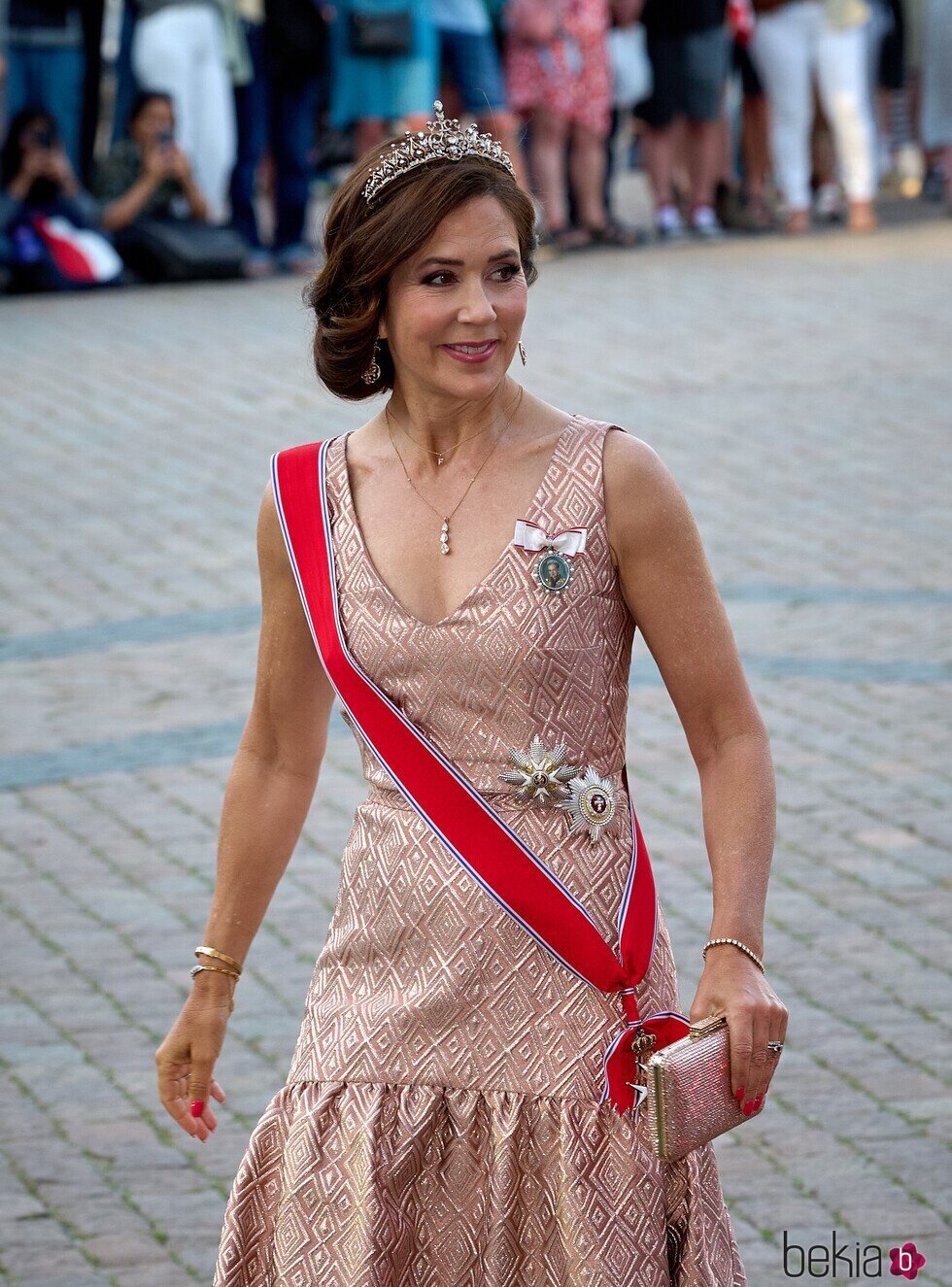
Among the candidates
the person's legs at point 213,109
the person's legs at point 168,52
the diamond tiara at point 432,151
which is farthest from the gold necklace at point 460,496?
the person's legs at point 213,109

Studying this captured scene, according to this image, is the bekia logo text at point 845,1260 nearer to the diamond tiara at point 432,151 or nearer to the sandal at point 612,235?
the diamond tiara at point 432,151

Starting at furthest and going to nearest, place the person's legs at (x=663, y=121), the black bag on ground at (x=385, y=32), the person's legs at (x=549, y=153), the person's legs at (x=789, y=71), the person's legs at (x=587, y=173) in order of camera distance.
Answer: the person's legs at (x=789, y=71) < the person's legs at (x=663, y=121) < the person's legs at (x=587, y=173) < the person's legs at (x=549, y=153) < the black bag on ground at (x=385, y=32)

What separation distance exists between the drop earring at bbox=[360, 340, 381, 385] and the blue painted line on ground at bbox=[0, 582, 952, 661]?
4973 mm

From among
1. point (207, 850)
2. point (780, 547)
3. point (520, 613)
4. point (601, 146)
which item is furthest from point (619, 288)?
point (520, 613)

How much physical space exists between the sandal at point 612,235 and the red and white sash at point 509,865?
13917 mm

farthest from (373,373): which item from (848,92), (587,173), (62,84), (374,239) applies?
(848,92)

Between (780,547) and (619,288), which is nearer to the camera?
(780,547)

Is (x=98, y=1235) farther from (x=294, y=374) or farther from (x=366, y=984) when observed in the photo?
(x=294, y=374)

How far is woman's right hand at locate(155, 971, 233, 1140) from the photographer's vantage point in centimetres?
303

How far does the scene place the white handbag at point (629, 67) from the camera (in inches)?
643

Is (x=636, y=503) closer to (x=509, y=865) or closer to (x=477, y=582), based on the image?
(x=477, y=582)

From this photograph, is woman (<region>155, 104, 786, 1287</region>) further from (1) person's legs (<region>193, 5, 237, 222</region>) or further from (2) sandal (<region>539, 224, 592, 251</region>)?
(2) sandal (<region>539, 224, 592, 251</region>)

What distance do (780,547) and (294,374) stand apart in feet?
13.8

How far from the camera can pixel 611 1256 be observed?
266 cm
